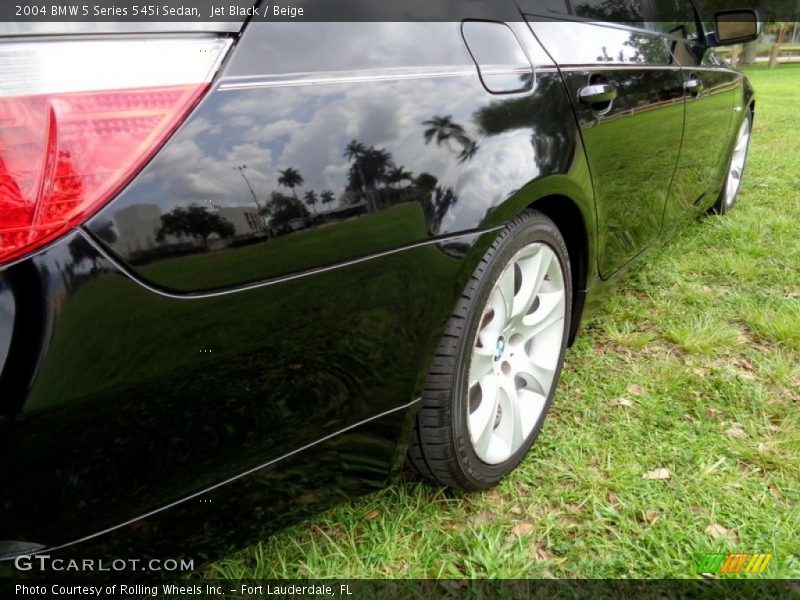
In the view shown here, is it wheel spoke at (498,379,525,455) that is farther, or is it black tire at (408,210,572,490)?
wheel spoke at (498,379,525,455)

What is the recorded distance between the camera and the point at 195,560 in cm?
123

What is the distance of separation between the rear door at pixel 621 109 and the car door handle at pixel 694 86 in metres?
0.08

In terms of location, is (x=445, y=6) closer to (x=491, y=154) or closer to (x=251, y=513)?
(x=491, y=154)

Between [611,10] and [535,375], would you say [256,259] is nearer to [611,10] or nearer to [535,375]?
[535,375]

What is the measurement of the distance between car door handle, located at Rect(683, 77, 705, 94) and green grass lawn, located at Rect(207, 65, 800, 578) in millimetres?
987

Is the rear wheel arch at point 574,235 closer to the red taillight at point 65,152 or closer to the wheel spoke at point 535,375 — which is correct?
the wheel spoke at point 535,375

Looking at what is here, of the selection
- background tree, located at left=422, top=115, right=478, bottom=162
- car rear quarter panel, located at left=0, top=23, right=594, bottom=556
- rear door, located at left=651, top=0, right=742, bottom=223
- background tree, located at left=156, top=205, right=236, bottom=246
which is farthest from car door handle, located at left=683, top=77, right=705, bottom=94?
background tree, located at left=156, top=205, right=236, bottom=246

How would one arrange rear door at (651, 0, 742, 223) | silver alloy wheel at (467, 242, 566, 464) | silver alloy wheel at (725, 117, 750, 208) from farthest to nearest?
silver alloy wheel at (725, 117, 750, 208)
rear door at (651, 0, 742, 223)
silver alloy wheel at (467, 242, 566, 464)

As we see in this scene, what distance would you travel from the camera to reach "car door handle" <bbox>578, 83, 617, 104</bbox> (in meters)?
1.89

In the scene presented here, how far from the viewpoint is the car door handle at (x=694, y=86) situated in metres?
2.78

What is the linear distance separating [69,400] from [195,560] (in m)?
0.47

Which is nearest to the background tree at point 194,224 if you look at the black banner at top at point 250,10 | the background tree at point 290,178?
the background tree at point 290,178

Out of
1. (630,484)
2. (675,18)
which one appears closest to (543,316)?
(630,484)
